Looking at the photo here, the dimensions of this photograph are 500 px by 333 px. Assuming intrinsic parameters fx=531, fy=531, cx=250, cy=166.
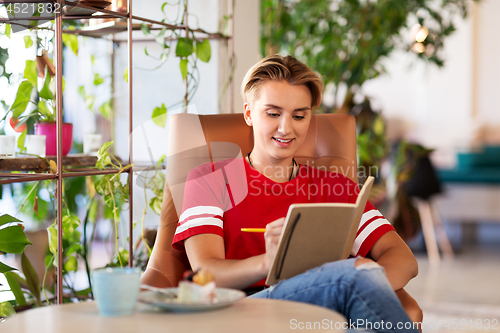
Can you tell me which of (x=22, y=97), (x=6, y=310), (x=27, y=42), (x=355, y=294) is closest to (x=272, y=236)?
(x=355, y=294)

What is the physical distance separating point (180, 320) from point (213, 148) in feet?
2.88

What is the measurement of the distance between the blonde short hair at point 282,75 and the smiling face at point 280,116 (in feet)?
0.05

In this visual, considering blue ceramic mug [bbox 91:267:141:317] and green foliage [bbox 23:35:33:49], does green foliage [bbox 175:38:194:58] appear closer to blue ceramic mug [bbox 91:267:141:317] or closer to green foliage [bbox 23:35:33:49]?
green foliage [bbox 23:35:33:49]

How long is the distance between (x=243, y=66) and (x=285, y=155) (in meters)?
1.13

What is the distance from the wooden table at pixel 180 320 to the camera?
808 mm

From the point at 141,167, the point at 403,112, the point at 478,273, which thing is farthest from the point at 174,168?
the point at 403,112

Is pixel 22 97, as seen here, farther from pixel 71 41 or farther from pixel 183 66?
pixel 183 66

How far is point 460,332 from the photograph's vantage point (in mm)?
2561

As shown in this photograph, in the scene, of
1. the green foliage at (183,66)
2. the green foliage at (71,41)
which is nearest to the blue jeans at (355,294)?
the green foliage at (183,66)

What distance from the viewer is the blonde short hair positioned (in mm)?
1465

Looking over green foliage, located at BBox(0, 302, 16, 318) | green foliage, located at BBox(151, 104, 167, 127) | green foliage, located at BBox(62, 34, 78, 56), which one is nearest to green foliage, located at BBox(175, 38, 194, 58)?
green foliage, located at BBox(151, 104, 167, 127)

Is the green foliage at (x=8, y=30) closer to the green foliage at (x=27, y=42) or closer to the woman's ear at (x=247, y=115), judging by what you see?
the green foliage at (x=27, y=42)

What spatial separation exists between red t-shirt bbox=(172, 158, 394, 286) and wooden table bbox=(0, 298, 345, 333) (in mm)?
461

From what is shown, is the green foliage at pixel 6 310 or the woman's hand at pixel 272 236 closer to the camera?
the woman's hand at pixel 272 236
